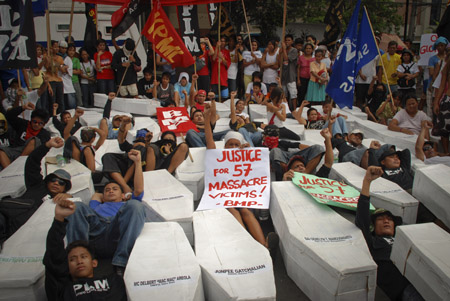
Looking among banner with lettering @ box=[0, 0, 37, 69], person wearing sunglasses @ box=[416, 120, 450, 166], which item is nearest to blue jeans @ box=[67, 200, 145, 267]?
banner with lettering @ box=[0, 0, 37, 69]

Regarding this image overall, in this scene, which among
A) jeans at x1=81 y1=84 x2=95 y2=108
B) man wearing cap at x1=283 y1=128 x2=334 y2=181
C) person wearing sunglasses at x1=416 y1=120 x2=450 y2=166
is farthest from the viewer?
jeans at x1=81 y1=84 x2=95 y2=108

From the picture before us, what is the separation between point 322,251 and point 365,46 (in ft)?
15.3

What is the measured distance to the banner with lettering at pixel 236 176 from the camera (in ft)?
16.7

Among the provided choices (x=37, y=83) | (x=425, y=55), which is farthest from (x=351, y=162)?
(x=37, y=83)

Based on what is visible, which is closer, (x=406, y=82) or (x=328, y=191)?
(x=328, y=191)

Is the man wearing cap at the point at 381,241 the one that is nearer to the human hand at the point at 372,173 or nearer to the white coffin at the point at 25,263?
the human hand at the point at 372,173

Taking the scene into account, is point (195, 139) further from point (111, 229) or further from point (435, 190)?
point (435, 190)

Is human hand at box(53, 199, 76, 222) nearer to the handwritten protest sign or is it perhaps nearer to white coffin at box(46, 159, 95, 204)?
white coffin at box(46, 159, 95, 204)

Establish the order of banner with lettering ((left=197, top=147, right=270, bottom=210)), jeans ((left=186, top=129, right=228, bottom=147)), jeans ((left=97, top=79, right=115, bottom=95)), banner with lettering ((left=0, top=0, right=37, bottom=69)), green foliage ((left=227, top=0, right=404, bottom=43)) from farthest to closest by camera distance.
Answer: green foliage ((left=227, top=0, right=404, bottom=43)), jeans ((left=97, top=79, right=115, bottom=95)), jeans ((left=186, top=129, right=228, bottom=147)), banner with lettering ((left=0, top=0, right=37, bottom=69)), banner with lettering ((left=197, top=147, right=270, bottom=210))

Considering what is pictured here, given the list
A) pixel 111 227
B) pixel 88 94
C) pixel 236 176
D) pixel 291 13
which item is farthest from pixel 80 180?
pixel 291 13

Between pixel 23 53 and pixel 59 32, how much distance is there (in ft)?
28.2

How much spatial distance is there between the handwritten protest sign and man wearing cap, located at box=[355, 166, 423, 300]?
0.24m

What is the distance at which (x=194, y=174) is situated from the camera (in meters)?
5.85

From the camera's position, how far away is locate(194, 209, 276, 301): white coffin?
128 inches
